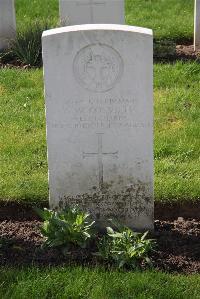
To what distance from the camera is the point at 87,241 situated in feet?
13.9

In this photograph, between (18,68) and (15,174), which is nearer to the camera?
(15,174)

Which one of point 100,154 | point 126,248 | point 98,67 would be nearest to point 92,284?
point 126,248

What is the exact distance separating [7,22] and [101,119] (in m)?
4.79

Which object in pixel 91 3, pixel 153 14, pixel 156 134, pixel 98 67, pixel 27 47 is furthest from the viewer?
pixel 153 14

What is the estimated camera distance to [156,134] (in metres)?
5.97

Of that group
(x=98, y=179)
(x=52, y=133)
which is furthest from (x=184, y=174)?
(x=52, y=133)

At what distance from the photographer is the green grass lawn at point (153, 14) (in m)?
9.58

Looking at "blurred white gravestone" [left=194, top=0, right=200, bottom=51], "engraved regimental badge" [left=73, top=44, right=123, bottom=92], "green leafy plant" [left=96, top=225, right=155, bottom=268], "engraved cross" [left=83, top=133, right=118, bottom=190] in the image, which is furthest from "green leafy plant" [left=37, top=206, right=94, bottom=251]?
"blurred white gravestone" [left=194, top=0, right=200, bottom=51]

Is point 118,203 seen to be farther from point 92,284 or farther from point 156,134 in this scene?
point 156,134

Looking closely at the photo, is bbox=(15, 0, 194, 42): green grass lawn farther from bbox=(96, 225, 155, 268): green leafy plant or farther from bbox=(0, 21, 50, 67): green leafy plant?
bbox=(96, 225, 155, 268): green leafy plant

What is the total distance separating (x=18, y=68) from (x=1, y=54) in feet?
1.91

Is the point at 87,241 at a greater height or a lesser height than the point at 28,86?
lesser

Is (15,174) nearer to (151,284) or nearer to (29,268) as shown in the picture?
(29,268)

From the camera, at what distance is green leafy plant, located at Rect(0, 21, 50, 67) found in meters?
8.05
